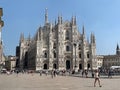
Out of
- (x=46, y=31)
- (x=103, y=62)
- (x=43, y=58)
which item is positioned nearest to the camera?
(x=43, y=58)

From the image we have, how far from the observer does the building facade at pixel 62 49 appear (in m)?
92.9

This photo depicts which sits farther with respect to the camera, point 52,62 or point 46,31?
point 46,31

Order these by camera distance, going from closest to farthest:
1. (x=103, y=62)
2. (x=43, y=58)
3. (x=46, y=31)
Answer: (x=43, y=58), (x=46, y=31), (x=103, y=62)

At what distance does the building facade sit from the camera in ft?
305

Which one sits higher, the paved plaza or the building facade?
the building facade

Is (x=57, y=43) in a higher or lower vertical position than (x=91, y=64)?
higher

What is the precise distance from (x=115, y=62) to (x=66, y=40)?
36684mm

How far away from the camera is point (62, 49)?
94.5 meters

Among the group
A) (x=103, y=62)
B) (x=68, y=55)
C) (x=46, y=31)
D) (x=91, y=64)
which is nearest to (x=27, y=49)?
(x=46, y=31)

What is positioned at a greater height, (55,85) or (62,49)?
(62,49)

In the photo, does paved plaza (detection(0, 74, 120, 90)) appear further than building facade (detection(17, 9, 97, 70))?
No

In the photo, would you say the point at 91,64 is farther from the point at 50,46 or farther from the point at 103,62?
the point at 103,62

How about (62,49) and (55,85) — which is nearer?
Answer: (55,85)

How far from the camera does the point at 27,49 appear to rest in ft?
340
